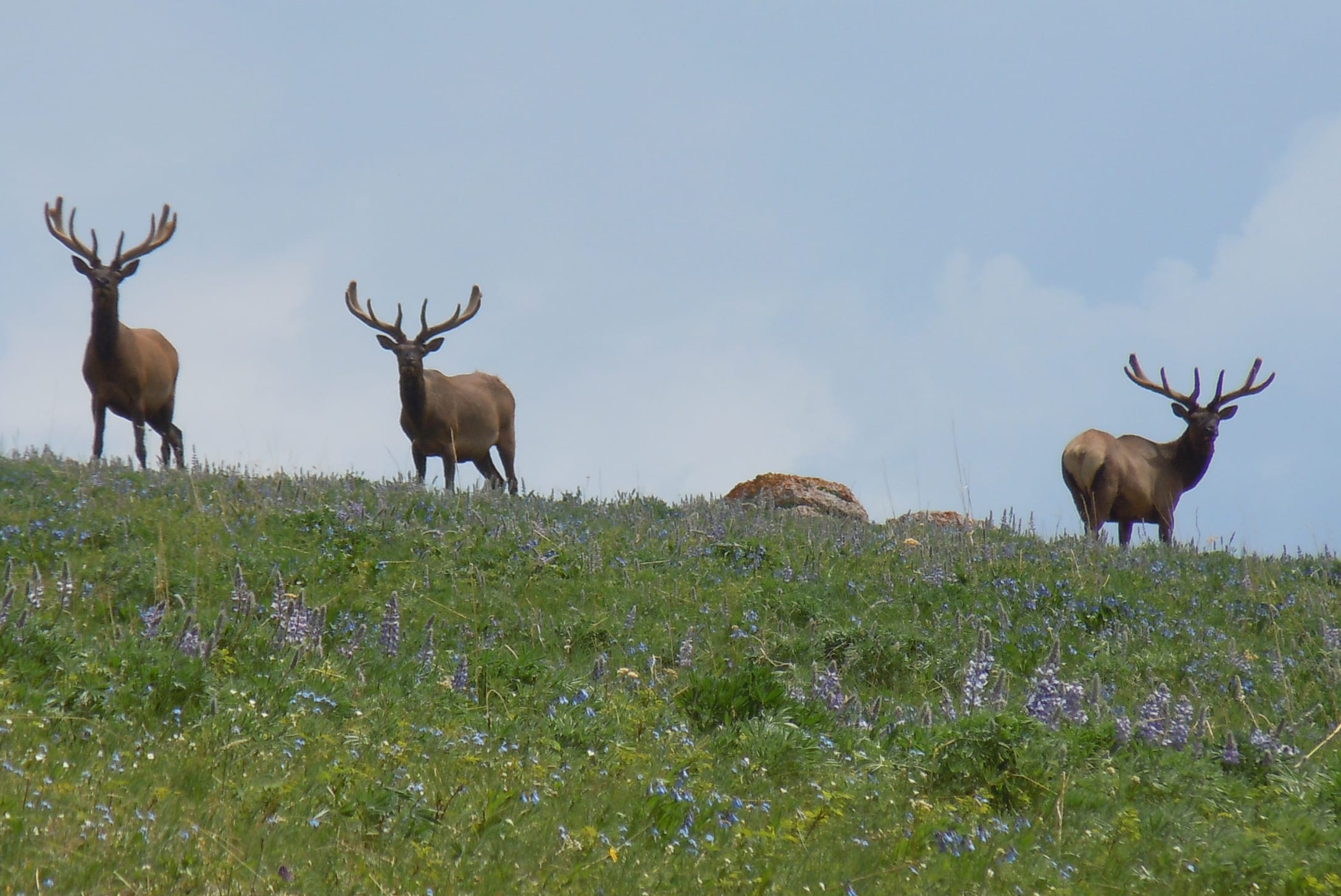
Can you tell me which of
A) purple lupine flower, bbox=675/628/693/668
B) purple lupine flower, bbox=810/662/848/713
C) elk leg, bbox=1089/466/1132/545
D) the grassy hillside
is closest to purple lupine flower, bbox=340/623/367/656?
the grassy hillside

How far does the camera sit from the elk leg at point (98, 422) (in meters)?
15.7

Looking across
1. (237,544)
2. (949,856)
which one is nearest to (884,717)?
(949,856)

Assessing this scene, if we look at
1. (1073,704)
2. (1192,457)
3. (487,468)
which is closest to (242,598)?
(1073,704)

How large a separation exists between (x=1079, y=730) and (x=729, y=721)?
169 centimetres

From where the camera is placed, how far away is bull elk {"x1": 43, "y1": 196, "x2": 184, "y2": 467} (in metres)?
16.2

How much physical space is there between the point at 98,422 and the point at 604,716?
548 inches

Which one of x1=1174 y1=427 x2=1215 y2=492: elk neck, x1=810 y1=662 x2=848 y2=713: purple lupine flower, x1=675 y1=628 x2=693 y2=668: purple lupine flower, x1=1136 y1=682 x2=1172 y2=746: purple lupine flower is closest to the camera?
x1=1136 y1=682 x2=1172 y2=746: purple lupine flower

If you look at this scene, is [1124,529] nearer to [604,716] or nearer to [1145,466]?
[1145,466]

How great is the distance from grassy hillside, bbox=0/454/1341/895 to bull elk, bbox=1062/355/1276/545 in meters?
7.34

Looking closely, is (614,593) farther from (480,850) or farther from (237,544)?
(480,850)

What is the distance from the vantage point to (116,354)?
16422 mm

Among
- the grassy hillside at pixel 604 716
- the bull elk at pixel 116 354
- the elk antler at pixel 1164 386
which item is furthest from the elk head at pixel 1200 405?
the bull elk at pixel 116 354

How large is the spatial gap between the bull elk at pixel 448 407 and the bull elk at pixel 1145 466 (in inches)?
357

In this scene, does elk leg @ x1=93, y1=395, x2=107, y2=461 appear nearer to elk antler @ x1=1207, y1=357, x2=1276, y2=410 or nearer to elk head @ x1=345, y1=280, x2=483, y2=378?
elk head @ x1=345, y1=280, x2=483, y2=378
